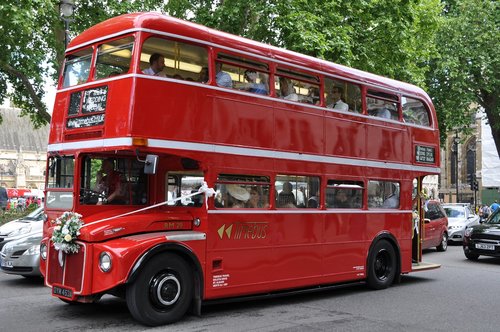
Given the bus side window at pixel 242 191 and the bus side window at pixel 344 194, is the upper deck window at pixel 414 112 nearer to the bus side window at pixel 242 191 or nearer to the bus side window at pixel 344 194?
the bus side window at pixel 344 194

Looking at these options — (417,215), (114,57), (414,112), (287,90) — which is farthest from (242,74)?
(417,215)

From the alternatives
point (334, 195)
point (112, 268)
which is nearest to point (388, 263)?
point (334, 195)

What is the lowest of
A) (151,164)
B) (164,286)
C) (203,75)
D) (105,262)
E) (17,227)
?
(164,286)

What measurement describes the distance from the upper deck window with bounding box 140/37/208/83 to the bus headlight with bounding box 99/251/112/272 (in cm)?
246

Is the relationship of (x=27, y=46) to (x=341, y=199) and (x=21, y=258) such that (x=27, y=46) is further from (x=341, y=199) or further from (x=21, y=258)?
(x=341, y=199)

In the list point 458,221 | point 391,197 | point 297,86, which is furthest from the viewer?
point 458,221

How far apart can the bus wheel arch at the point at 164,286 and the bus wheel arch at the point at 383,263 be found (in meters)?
4.35

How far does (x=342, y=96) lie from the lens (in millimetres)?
10297

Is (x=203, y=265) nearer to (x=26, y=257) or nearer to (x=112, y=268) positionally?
(x=112, y=268)

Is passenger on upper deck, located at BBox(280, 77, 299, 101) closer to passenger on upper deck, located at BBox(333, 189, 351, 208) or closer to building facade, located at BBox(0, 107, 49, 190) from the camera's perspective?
passenger on upper deck, located at BBox(333, 189, 351, 208)

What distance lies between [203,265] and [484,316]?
427 cm

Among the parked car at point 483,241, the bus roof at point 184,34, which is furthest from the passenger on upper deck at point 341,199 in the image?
the parked car at point 483,241

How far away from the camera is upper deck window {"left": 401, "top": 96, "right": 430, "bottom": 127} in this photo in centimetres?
1182

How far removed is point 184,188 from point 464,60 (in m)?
23.6
